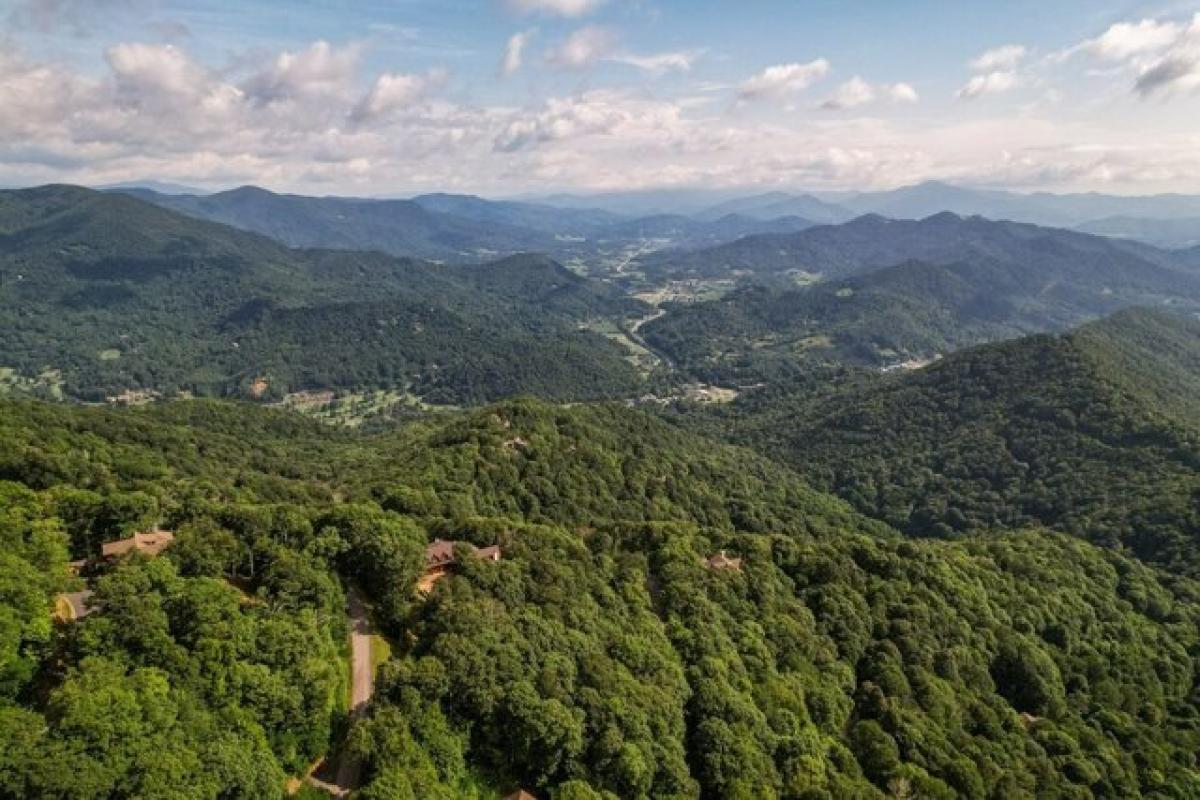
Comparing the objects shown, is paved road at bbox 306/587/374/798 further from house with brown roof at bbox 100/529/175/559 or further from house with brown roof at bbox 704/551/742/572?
house with brown roof at bbox 704/551/742/572

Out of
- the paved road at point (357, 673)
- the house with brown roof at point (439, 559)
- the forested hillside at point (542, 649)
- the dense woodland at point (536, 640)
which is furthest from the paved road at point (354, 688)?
the house with brown roof at point (439, 559)

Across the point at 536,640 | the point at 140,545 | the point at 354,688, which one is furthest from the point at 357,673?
the point at 140,545

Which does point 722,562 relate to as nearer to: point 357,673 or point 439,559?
point 439,559

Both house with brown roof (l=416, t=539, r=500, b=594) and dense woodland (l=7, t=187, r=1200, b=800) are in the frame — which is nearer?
dense woodland (l=7, t=187, r=1200, b=800)

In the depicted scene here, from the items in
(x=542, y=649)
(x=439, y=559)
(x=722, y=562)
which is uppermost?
(x=439, y=559)

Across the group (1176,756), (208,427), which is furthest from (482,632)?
(208,427)

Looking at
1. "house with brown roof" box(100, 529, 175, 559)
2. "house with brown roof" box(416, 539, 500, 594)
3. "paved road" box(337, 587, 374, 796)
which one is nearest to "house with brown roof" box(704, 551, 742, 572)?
"house with brown roof" box(416, 539, 500, 594)
